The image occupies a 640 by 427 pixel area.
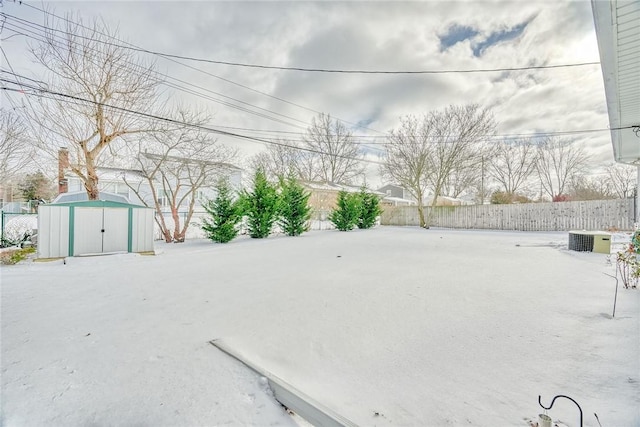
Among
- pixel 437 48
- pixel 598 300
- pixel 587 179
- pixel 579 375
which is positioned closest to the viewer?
pixel 579 375

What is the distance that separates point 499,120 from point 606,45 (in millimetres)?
14712

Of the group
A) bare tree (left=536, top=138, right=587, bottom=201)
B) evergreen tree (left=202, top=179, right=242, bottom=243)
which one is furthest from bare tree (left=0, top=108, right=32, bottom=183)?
bare tree (left=536, top=138, right=587, bottom=201)

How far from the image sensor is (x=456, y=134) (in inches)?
640

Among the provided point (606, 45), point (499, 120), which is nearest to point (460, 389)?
point (606, 45)

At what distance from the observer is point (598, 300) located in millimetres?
3189

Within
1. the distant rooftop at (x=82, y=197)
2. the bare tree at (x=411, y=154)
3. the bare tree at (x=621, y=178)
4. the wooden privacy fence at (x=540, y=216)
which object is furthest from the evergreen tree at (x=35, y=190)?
the bare tree at (x=621, y=178)

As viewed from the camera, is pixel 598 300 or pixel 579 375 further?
pixel 598 300

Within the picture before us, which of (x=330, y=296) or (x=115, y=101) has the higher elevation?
(x=115, y=101)

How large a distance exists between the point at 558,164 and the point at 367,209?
20.8 m

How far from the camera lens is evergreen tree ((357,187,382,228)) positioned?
16.0 meters

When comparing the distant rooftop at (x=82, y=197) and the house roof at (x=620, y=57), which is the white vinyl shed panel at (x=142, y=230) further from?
the house roof at (x=620, y=57)

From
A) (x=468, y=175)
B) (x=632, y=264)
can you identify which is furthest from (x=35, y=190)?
(x=468, y=175)

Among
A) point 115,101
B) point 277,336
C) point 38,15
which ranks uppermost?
point 38,15

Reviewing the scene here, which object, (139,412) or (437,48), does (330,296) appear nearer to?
(139,412)
